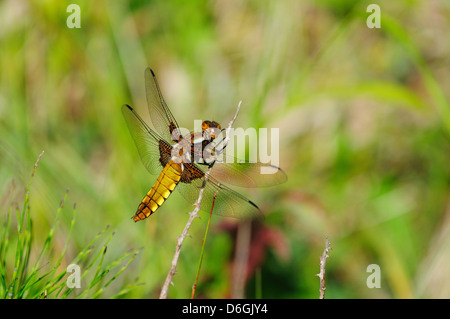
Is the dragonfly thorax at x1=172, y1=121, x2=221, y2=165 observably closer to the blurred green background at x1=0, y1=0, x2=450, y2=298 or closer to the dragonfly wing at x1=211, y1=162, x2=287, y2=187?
the dragonfly wing at x1=211, y1=162, x2=287, y2=187

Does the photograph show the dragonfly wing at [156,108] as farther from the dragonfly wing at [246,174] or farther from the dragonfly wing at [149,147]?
the dragonfly wing at [246,174]

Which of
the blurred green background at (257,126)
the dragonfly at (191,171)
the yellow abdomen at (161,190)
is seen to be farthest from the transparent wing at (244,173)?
the blurred green background at (257,126)

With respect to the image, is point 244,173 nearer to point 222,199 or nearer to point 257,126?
point 222,199

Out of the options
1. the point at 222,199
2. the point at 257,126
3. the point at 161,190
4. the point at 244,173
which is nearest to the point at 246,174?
the point at 244,173

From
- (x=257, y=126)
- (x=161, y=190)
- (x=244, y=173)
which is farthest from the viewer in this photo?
(x=257, y=126)

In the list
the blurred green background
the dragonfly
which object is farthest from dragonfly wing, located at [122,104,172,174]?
the blurred green background

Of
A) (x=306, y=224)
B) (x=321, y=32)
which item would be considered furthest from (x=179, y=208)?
(x=321, y=32)
